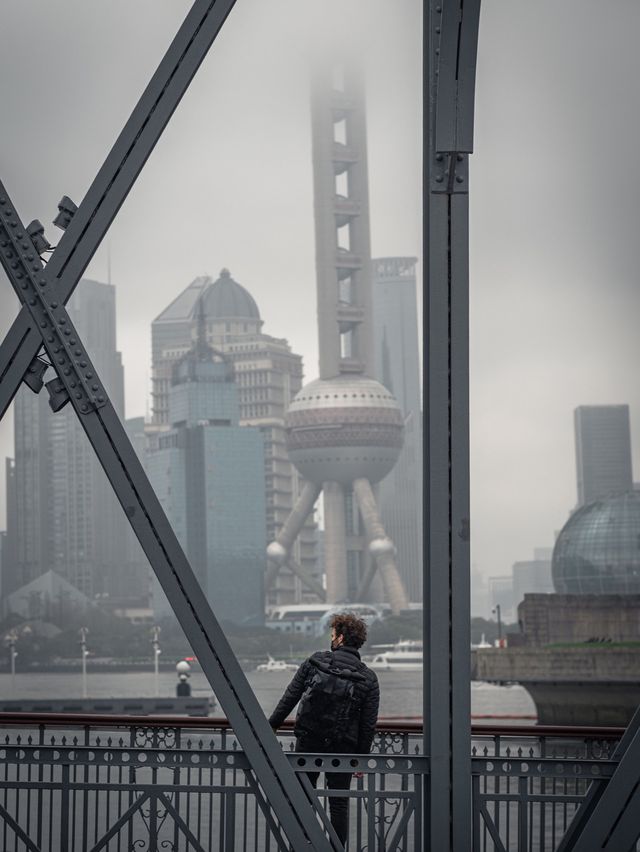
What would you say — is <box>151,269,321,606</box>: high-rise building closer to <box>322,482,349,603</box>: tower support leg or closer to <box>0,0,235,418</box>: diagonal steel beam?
<box>322,482,349,603</box>: tower support leg

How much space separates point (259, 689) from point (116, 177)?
111672 millimetres

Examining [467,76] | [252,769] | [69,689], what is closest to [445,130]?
[467,76]

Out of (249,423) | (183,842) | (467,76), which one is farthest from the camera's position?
(249,423)

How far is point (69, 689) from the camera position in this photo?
138m

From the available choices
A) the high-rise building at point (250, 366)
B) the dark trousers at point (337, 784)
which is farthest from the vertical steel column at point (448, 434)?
the high-rise building at point (250, 366)

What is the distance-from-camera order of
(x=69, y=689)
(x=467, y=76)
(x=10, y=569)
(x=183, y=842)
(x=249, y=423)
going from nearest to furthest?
(x=467, y=76), (x=183, y=842), (x=69, y=689), (x=10, y=569), (x=249, y=423)

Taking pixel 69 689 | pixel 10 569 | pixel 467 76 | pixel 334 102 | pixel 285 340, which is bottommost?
pixel 69 689

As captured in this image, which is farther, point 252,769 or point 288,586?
point 288,586

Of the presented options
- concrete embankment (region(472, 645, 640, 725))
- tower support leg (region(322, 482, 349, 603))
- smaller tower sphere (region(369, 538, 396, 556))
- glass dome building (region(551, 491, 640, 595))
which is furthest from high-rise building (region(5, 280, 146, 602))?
concrete embankment (region(472, 645, 640, 725))

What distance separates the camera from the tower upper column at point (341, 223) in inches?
6988

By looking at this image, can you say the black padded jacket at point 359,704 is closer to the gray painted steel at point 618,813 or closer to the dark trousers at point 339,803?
the dark trousers at point 339,803

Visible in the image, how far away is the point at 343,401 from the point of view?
178375 mm

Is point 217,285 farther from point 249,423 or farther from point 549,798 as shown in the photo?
point 549,798

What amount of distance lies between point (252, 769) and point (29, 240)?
7.59ft
